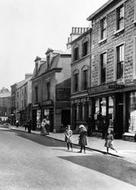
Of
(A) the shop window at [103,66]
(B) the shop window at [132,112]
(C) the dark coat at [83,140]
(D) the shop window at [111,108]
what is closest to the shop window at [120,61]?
(D) the shop window at [111,108]

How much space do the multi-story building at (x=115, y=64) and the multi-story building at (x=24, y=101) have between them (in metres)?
33.2

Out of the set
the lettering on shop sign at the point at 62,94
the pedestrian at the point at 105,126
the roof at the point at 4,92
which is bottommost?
the pedestrian at the point at 105,126

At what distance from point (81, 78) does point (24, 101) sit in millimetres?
38173

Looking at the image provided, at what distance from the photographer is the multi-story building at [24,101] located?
70475 mm

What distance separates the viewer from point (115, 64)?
29.5m

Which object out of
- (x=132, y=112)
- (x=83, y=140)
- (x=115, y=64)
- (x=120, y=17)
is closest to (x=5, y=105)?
(x=115, y=64)

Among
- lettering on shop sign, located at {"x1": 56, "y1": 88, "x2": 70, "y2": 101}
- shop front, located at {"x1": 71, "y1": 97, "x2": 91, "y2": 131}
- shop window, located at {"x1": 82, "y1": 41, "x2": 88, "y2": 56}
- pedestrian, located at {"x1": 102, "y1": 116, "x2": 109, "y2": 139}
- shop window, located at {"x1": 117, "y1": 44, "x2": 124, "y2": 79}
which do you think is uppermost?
shop window, located at {"x1": 82, "y1": 41, "x2": 88, "y2": 56}

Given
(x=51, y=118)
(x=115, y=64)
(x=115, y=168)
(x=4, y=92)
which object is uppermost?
(x=4, y=92)

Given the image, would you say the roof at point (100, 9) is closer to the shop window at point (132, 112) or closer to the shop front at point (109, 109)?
the shop front at point (109, 109)

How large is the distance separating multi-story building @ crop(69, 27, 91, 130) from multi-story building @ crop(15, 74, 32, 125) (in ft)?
82.0

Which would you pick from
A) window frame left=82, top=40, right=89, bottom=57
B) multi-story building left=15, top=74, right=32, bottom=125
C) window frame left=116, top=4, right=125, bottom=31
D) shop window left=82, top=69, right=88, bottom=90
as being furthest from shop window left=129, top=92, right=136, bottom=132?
multi-story building left=15, top=74, right=32, bottom=125

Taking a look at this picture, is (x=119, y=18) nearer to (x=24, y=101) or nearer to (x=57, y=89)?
(x=57, y=89)

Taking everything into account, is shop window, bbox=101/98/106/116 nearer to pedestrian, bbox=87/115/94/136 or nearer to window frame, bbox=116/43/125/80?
pedestrian, bbox=87/115/94/136

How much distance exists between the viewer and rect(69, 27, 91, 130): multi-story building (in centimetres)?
3694
